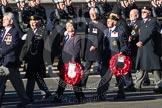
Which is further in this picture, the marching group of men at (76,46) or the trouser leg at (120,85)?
the trouser leg at (120,85)

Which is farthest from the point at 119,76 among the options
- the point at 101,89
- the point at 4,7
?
the point at 4,7

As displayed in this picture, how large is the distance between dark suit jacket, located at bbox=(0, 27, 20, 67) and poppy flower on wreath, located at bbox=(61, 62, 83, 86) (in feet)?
3.90

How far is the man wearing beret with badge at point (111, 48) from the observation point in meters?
12.5

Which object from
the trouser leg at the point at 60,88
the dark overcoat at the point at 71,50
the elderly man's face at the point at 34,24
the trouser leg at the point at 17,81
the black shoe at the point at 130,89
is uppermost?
the elderly man's face at the point at 34,24

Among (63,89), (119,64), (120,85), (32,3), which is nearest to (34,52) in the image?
(63,89)

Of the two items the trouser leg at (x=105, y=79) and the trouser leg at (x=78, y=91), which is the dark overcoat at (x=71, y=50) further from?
the trouser leg at (x=105, y=79)

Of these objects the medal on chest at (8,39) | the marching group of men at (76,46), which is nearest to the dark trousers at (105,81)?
the marching group of men at (76,46)

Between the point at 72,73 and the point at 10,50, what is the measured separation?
4.87 feet

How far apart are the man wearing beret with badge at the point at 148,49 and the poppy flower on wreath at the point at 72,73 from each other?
2212mm

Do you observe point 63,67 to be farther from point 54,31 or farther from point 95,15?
point 54,31

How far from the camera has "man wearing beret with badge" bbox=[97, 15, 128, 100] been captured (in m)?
12.5

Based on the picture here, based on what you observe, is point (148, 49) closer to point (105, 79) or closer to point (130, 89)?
point (130, 89)

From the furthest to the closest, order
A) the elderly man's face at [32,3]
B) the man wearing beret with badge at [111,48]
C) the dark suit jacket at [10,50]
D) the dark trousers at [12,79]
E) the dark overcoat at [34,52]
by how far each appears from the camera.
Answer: the elderly man's face at [32,3] → the man wearing beret with badge at [111,48] → the dark overcoat at [34,52] → the dark trousers at [12,79] → the dark suit jacket at [10,50]

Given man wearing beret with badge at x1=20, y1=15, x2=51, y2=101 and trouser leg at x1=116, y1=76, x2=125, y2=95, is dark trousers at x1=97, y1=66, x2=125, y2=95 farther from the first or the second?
man wearing beret with badge at x1=20, y1=15, x2=51, y2=101
